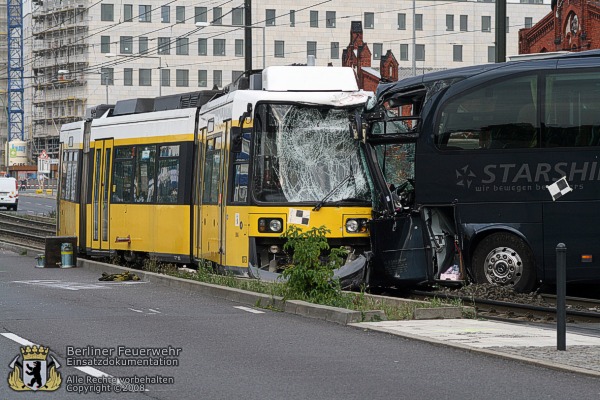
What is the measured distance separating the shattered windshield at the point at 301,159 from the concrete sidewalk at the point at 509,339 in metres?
5.16

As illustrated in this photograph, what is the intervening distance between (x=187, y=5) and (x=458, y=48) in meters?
24.6

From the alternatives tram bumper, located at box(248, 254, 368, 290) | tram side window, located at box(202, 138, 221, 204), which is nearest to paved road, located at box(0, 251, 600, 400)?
Answer: tram bumper, located at box(248, 254, 368, 290)

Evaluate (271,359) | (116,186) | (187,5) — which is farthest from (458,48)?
(271,359)

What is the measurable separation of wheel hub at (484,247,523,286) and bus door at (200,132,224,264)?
480 cm

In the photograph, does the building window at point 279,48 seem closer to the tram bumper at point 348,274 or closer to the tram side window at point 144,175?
the tram side window at point 144,175

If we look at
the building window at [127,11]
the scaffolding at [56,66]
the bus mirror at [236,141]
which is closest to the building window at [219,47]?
the building window at [127,11]

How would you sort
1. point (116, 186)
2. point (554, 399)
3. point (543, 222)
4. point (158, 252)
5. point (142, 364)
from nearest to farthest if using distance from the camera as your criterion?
point (554, 399) < point (142, 364) < point (543, 222) < point (158, 252) < point (116, 186)

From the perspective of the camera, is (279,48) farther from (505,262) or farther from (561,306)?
(561,306)

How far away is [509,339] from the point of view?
42.1 feet

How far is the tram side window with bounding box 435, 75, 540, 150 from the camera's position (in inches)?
701

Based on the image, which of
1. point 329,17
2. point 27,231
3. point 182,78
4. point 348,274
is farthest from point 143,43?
point 348,274

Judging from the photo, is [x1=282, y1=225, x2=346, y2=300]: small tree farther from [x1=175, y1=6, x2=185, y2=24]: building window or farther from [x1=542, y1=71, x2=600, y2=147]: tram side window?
[x1=175, y1=6, x2=185, y2=24]: building window

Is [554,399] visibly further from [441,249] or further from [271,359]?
[441,249]

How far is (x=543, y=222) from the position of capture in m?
17.3
